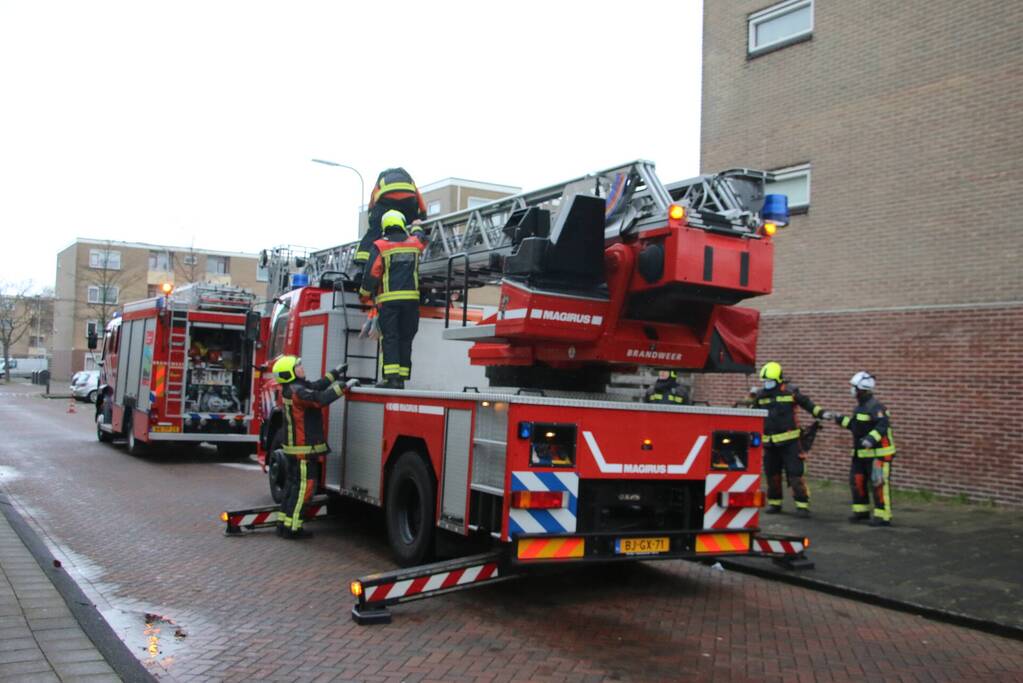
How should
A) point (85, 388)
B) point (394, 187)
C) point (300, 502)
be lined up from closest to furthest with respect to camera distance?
point (300, 502), point (394, 187), point (85, 388)

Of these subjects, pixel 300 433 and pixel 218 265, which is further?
pixel 218 265

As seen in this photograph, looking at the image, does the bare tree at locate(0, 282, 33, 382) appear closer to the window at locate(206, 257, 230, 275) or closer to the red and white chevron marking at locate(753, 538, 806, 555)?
the window at locate(206, 257, 230, 275)

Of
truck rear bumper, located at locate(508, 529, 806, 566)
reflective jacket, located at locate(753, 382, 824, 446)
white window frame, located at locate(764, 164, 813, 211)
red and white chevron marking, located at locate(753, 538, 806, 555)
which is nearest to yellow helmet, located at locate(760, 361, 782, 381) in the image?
reflective jacket, located at locate(753, 382, 824, 446)

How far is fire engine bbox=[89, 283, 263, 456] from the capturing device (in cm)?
1598

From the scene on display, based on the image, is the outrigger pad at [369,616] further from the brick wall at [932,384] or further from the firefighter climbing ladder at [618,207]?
the brick wall at [932,384]

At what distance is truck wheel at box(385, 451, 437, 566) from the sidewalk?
3224 mm

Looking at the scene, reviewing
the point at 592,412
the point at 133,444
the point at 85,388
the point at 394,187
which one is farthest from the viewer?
the point at 85,388

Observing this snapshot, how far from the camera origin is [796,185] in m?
14.5

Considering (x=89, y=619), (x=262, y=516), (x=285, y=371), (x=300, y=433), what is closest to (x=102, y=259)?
(x=262, y=516)

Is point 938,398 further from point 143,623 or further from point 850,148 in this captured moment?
point 143,623

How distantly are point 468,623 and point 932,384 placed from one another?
8.30 meters

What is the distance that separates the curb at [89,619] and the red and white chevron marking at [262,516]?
1.74 meters

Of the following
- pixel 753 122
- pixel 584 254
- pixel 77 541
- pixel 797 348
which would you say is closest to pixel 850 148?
pixel 753 122

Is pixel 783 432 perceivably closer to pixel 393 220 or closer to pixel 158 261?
pixel 393 220
